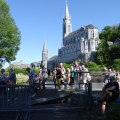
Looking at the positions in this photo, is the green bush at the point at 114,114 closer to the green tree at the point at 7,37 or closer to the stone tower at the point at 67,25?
the green tree at the point at 7,37

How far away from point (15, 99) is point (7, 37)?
2949cm

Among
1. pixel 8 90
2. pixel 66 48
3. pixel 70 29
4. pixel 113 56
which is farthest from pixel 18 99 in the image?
pixel 70 29

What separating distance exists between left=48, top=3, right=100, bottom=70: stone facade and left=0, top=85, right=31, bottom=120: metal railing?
96.8 metres

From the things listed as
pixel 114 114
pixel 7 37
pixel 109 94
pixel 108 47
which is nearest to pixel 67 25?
pixel 108 47

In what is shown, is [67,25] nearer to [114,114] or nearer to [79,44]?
[79,44]

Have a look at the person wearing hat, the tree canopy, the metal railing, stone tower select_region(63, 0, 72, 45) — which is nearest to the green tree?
the metal railing

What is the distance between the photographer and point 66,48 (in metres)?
145

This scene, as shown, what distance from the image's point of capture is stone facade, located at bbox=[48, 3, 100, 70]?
120 metres

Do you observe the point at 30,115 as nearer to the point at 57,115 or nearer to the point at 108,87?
the point at 57,115

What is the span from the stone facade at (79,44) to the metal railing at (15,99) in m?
96.8

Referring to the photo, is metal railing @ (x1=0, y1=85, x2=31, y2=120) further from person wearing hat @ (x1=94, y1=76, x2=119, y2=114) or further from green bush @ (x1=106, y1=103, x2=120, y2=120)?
green bush @ (x1=106, y1=103, x2=120, y2=120)

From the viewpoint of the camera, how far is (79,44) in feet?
431

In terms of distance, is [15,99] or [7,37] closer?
[15,99]

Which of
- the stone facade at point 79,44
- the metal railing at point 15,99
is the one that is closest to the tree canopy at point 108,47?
the stone facade at point 79,44
